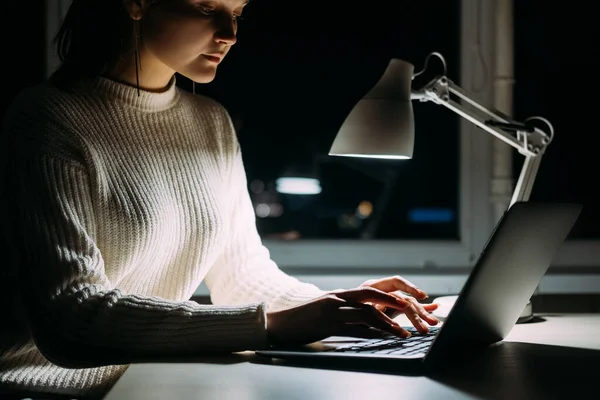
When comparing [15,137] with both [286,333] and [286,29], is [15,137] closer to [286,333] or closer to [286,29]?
[286,333]

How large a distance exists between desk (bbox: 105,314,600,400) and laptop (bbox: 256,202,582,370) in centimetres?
2

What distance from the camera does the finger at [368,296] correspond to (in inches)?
42.8

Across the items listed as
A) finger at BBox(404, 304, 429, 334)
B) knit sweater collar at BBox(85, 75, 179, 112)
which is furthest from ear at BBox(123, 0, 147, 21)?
finger at BBox(404, 304, 429, 334)

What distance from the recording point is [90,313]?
3.45ft

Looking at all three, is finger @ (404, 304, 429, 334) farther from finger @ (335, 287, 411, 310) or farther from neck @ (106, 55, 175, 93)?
neck @ (106, 55, 175, 93)

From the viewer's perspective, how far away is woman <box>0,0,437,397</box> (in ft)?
3.48

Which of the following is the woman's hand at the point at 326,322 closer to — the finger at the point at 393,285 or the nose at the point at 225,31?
the finger at the point at 393,285

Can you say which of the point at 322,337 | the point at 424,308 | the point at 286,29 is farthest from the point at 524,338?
the point at 286,29

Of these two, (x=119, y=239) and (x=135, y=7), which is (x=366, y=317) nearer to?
(x=119, y=239)

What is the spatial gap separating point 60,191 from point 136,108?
0.29 metres

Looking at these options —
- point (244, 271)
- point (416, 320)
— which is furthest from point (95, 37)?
point (416, 320)

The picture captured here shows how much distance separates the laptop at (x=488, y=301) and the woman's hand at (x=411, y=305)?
0.9 inches

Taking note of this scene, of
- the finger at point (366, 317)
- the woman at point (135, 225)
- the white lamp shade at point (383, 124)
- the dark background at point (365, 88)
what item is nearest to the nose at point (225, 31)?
the woman at point (135, 225)

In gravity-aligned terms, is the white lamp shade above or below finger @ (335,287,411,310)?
above
